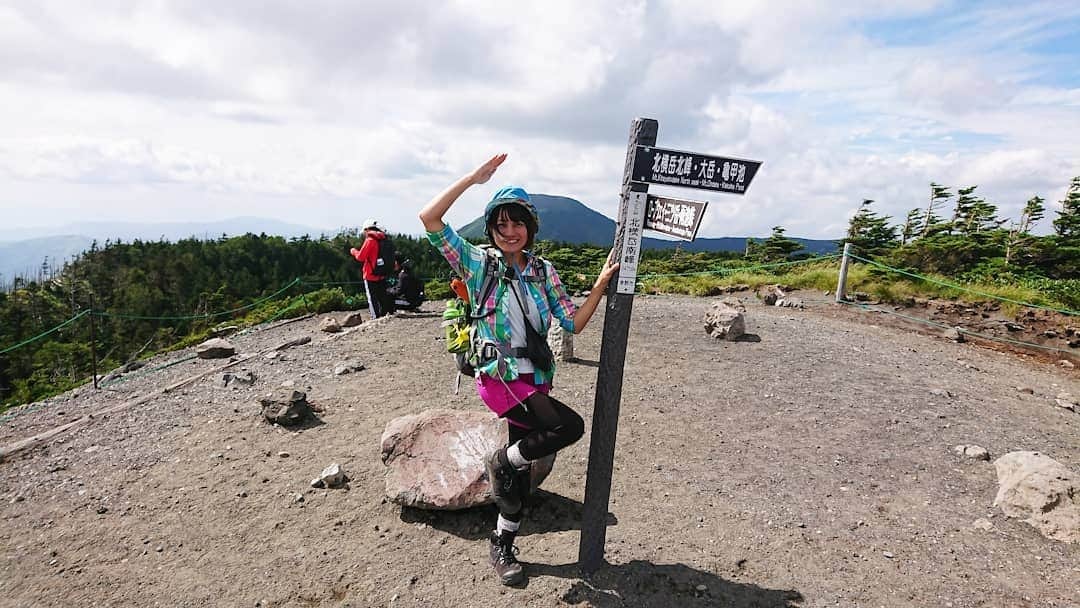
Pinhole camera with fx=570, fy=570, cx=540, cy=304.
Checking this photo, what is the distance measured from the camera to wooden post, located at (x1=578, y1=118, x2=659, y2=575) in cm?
286

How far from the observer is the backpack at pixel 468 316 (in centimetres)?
291

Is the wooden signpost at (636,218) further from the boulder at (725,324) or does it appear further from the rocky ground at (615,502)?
the boulder at (725,324)

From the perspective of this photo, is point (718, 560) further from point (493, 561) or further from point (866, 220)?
point (866, 220)

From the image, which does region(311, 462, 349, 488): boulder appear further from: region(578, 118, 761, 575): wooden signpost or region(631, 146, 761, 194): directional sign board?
region(631, 146, 761, 194): directional sign board

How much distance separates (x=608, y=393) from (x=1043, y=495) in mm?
3266

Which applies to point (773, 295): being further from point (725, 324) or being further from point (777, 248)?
point (777, 248)

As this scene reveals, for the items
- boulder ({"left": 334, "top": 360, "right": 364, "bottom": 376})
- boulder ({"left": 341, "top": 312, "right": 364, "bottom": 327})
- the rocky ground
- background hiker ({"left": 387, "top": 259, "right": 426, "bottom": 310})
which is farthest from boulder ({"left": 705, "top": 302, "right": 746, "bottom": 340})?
boulder ({"left": 341, "top": 312, "right": 364, "bottom": 327})

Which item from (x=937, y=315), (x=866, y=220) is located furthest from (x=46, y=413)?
(x=866, y=220)

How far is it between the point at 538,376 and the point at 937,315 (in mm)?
10719

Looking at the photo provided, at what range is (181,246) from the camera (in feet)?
144

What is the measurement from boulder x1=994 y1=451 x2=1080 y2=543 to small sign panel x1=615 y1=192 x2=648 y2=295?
11.1 feet

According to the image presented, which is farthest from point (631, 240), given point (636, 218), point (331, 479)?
point (331, 479)

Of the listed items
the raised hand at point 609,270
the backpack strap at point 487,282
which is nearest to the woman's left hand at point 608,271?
the raised hand at point 609,270

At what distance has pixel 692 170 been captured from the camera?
9.17 ft
